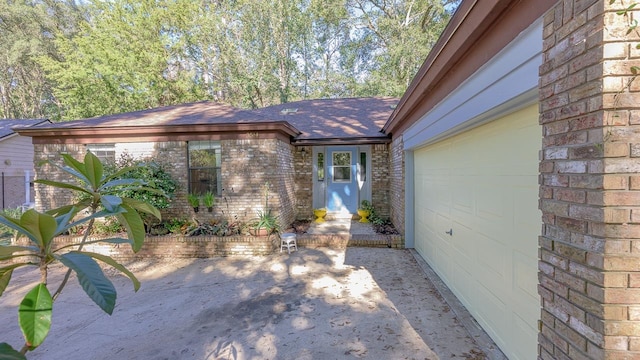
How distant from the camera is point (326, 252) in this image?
6770 mm

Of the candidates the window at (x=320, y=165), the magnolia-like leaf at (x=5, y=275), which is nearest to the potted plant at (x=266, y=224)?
the window at (x=320, y=165)

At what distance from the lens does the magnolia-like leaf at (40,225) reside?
3.48ft

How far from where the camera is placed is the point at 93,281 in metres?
0.97

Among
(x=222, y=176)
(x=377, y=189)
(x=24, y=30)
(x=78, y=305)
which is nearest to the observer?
(x=78, y=305)

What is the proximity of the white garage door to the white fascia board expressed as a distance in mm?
161

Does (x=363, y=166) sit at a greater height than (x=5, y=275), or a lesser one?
greater

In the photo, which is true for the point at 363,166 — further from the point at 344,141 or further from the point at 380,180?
the point at 344,141

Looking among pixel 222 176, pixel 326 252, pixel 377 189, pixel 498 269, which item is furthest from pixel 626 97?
pixel 377 189

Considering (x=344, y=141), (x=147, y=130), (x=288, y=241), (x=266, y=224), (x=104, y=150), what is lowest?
(x=288, y=241)

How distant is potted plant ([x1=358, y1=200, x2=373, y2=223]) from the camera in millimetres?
9086

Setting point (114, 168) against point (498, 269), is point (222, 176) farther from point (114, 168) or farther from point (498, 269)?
point (498, 269)

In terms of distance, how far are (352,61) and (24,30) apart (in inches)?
878

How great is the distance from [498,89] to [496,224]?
4.51ft

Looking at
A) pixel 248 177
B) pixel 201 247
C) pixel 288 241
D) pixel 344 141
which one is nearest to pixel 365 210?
pixel 344 141
